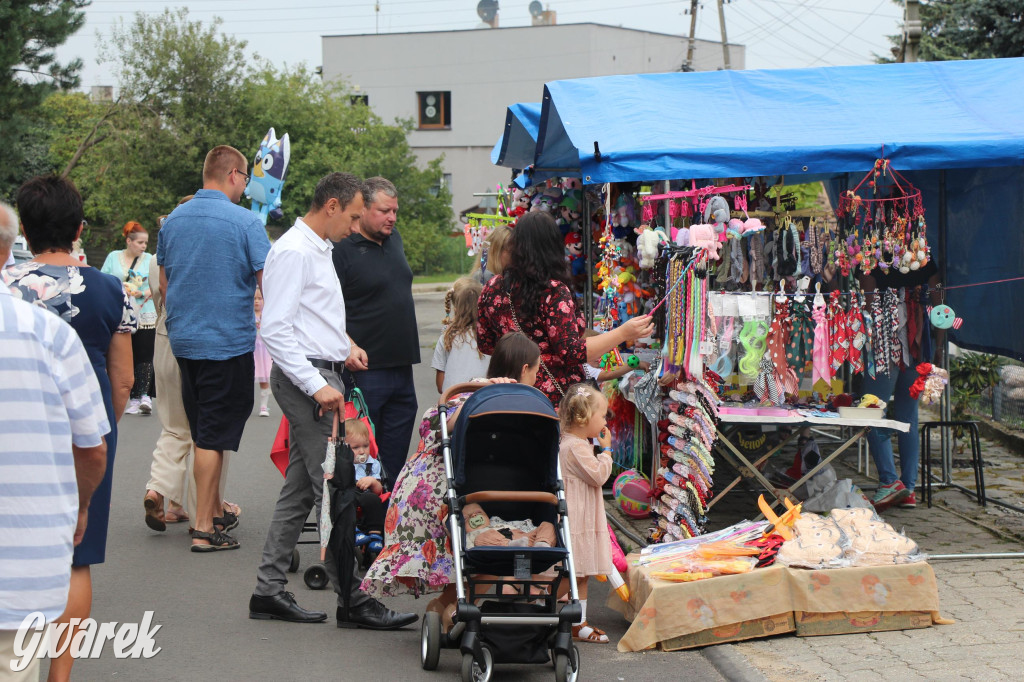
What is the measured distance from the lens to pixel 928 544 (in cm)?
684

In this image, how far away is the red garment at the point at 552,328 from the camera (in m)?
5.46

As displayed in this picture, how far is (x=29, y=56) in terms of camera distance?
936 inches

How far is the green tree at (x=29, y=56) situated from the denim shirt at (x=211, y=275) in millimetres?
18788

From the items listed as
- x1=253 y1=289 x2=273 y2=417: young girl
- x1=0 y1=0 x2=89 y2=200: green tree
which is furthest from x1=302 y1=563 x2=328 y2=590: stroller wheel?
x1=0 y1=0 x2=89 y2=200: green tree

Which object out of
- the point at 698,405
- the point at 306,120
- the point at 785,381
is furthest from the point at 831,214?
the point at 306,120

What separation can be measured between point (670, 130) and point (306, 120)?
36141 mm

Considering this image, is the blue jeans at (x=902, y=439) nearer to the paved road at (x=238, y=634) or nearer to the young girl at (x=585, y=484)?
the paved road at (x=238, y=634)

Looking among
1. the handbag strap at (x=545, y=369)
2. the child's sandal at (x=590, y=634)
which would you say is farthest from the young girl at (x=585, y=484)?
the handbag strap at (x=545, y=369)

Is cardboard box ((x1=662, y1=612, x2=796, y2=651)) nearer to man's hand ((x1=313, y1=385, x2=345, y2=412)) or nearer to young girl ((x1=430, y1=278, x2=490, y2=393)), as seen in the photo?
man's hand ((x1=313, y1=385, x2=345, y2=412))

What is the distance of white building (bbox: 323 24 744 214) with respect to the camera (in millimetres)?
52031

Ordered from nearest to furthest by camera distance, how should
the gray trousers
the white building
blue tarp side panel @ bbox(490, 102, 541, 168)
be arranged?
the gray trousers → blue tarp side panel @ bbox(490, 102, 541, 168) → the white building

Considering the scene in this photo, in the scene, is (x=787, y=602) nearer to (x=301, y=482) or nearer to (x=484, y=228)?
(x=301, y=482)

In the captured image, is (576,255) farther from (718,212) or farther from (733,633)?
(733,633)

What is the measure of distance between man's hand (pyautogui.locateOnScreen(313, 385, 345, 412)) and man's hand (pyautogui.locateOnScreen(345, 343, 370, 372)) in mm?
448
